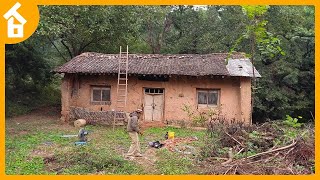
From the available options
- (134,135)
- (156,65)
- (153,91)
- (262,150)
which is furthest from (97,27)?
(262,150)

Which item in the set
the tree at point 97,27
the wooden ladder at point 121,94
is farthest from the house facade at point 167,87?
the tree at point 97,27

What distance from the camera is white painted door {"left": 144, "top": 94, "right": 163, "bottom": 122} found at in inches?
602

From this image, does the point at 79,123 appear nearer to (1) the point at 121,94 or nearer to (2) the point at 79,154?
(1) the point at 121,94

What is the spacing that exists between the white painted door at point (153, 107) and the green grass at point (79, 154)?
1475 millimetres

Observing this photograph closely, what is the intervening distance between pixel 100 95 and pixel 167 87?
3.04m

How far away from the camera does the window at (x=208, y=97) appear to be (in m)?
15.0

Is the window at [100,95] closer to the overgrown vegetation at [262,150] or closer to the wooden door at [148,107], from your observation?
the wooden door at [148,107]

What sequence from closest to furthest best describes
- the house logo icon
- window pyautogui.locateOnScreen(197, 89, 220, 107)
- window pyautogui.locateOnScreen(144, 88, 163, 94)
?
the house logo icon
window pyautogui.locateOnScreen(197, 89, 220, 107)
window pyautogui.locateOnScreen(144, 88, 163, 94)

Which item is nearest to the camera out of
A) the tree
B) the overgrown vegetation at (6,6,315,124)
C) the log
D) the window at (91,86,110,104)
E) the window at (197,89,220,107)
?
the log

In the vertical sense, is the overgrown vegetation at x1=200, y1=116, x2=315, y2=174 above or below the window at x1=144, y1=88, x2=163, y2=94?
below

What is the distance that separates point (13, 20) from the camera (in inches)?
268

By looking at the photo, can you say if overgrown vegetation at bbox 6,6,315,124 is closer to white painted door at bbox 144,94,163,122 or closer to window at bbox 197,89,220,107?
window at bbox 197,89,220,107

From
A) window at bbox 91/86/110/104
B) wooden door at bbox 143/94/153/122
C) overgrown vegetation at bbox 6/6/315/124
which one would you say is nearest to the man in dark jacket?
wooden door at bbox 143/94/153/122

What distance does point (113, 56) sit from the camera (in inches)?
640
